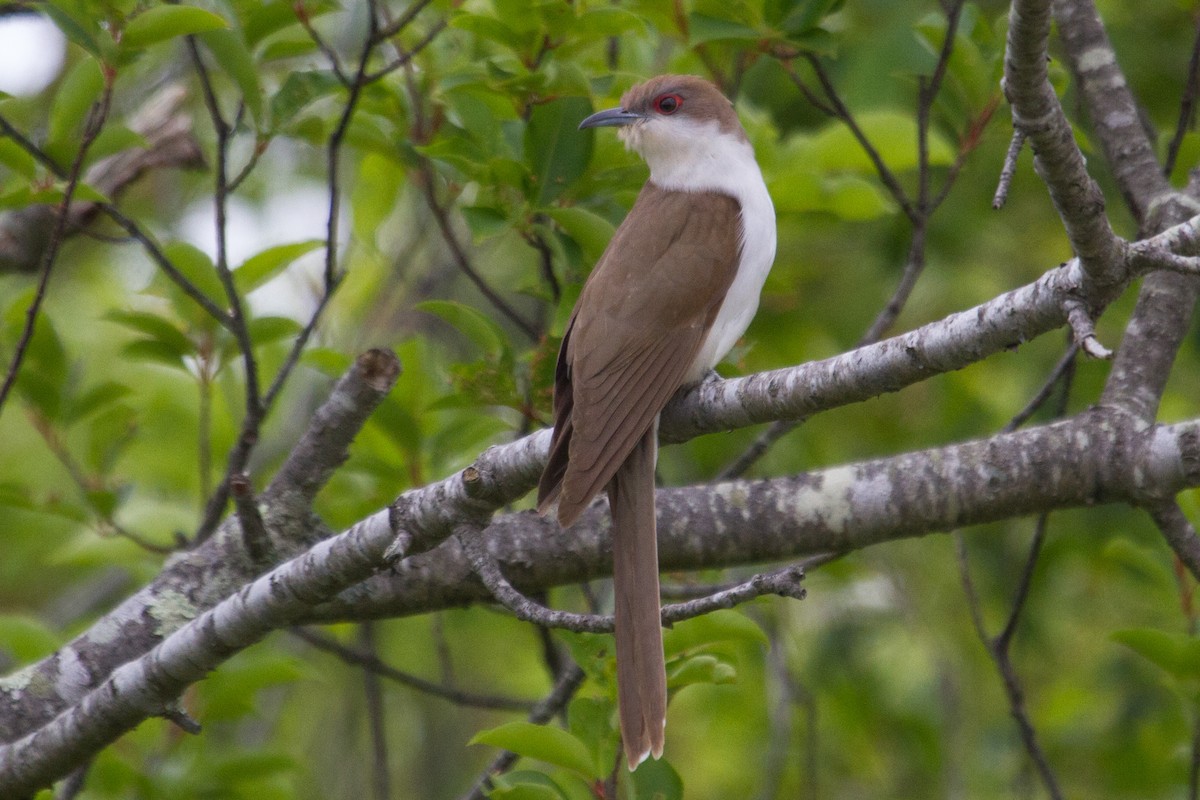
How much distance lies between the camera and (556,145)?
3.51 meters

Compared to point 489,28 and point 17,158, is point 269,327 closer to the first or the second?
point 17,158

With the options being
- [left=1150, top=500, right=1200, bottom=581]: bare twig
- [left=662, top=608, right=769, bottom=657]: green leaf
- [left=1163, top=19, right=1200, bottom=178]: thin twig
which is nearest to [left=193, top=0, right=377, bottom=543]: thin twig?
[left=662, top=608, right=769, bottom=657]: green leaf

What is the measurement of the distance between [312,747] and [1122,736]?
456 cm

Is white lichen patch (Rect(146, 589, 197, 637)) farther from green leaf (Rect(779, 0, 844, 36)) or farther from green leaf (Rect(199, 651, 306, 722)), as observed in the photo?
green leaf (Rect(779, 0, 844, 36))

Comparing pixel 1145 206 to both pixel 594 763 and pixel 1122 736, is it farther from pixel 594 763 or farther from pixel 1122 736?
pixel 1122 736

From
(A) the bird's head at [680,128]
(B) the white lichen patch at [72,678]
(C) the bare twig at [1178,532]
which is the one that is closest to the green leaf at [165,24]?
(A) the bird's head at [680,128]

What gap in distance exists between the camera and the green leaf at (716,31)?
3653 mm

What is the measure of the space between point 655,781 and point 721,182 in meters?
1.86

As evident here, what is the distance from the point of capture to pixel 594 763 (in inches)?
112

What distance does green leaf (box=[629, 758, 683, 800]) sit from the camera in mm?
2848

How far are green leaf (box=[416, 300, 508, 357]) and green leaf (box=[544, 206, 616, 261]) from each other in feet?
1.14

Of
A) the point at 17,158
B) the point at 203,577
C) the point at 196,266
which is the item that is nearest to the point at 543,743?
the point at 203,577

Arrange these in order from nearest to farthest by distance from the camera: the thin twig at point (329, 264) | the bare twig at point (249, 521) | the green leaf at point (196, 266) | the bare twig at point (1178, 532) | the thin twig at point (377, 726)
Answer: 1. the bare twig at point (249, 521)
2. the bare twig at point (1178, 532)
3. the thin twig at point (329, 264)
4. the green leaf at point (196, 266)
5. the thin twig at point (377, 726)

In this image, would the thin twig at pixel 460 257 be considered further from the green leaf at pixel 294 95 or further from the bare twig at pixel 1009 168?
the bare twig at pixel 1009 168
